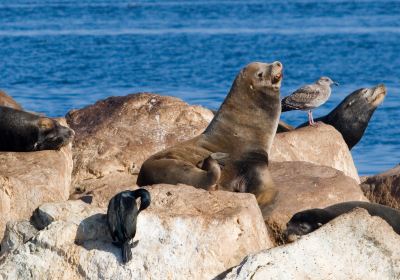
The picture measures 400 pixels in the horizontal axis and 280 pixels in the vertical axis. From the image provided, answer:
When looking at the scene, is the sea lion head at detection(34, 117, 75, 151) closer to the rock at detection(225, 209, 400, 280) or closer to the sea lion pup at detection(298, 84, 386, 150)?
the rock at detection(225, 209, 400, 280)

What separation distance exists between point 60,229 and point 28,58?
23.7m

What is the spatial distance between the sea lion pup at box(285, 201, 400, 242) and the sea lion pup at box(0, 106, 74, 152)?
2787 mm

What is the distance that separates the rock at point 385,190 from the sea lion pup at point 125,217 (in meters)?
3.40

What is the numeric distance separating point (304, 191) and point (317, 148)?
218cm

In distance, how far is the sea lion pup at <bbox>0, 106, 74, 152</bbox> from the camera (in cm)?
962

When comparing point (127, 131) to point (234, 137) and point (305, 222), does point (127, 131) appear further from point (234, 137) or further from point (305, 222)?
point (305, 222)

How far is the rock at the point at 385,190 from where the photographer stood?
9375 mm

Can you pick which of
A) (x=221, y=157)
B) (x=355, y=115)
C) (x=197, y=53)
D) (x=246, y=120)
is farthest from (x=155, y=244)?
(x=197, y=53)

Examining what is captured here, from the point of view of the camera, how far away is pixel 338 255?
20.9 feet

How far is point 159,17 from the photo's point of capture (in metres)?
47.7

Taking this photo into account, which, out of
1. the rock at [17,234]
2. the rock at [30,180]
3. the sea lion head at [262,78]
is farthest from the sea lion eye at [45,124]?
the rock at [17,234]

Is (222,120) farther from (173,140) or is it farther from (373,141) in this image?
(373,141)

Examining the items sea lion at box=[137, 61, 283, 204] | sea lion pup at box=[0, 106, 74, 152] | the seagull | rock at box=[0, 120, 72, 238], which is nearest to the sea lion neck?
sea lion at box=[137, 61, 283, 204]

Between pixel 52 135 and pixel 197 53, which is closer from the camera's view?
pixel 52 135
